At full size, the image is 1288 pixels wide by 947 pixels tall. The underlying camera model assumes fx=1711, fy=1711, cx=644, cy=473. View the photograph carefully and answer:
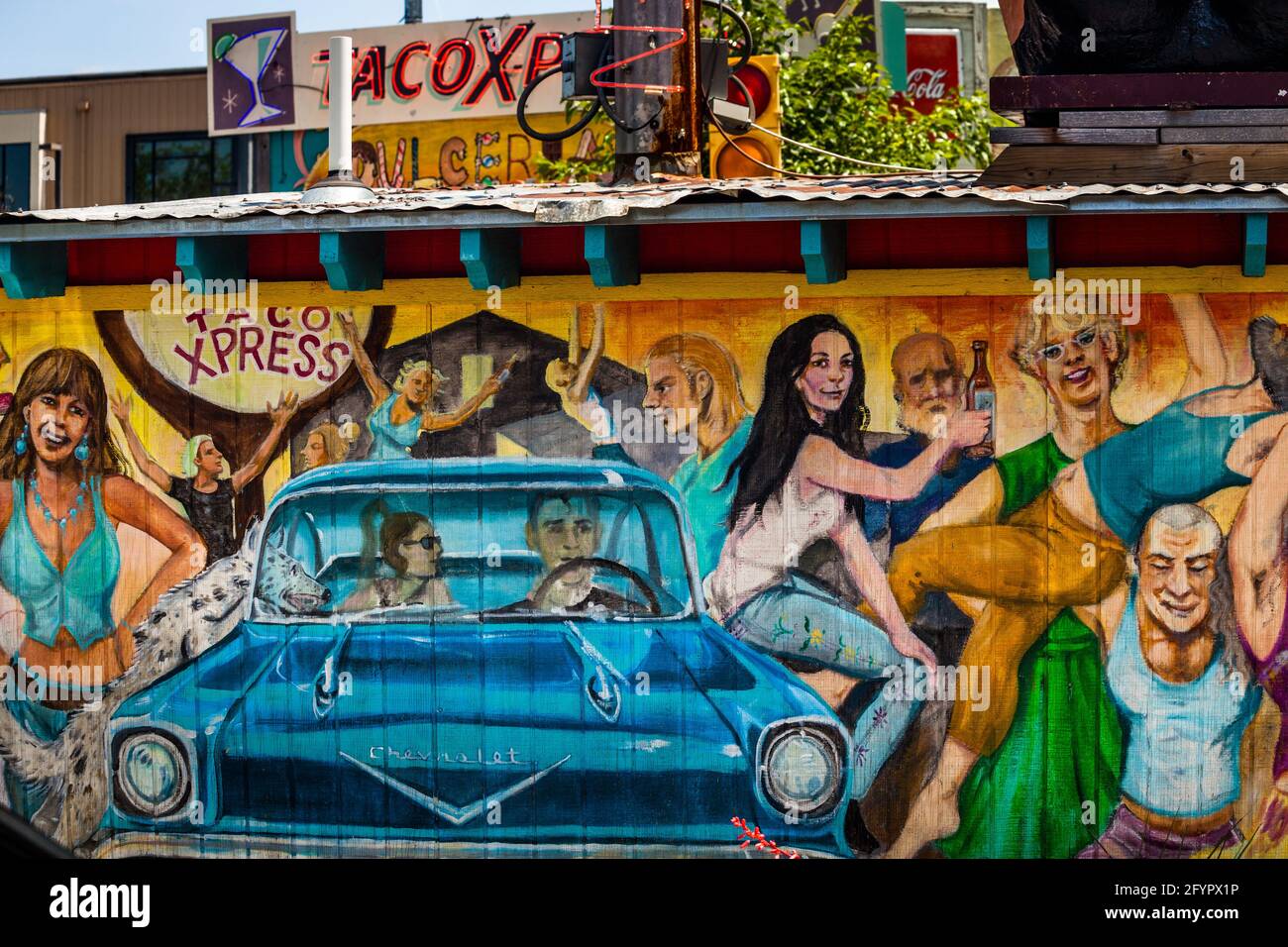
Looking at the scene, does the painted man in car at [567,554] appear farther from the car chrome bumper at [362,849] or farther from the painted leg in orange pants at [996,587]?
the painted leg in orange pants at [996,587]

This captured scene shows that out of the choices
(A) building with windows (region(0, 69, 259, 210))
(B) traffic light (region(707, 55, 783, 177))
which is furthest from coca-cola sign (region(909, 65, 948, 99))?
(A) building with windows (region(0, 69, 259, 210))

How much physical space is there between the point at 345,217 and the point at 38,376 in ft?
6.82

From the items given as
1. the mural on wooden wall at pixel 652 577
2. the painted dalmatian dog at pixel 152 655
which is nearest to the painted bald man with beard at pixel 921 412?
the mural on wooden wall at pixel 652 577

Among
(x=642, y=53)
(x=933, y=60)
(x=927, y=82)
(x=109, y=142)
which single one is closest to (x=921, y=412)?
(x=642, y=53)

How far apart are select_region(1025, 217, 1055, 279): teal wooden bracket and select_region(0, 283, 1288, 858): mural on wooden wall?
0.20 m

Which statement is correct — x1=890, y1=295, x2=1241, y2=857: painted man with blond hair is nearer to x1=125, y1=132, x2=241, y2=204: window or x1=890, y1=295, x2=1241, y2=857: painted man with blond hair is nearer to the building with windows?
x1=125, y1=132, x2=241, y2=204: window

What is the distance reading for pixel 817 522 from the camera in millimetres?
8188

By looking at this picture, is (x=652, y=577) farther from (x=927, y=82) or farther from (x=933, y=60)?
(x=933, y=60)

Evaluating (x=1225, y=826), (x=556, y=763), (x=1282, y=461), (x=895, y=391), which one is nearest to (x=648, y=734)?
(x=556, y=763)

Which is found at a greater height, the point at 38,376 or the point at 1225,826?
the point at 38,376

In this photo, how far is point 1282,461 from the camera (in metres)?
7.94

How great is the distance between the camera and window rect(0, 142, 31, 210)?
2872 cm

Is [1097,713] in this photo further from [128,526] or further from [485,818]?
[128,526]

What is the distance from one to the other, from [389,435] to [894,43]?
20116 millimetres
